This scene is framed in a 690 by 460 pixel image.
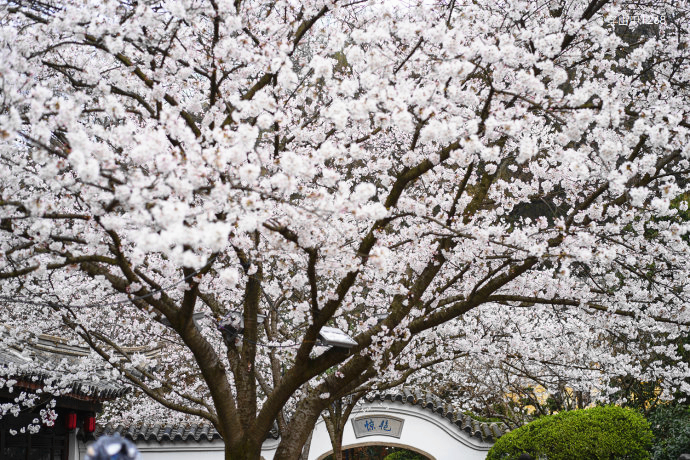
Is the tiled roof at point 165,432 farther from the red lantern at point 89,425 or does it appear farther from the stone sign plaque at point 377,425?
the stone sign plaque at point 377,425

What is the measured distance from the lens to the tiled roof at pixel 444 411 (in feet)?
38.0

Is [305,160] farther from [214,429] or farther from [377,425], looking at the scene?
[377,425]

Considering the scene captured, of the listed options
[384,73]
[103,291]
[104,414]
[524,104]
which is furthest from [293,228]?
[104,414]

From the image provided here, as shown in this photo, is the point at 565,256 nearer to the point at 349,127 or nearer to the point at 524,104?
the point at 524,104

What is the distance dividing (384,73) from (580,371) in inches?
268

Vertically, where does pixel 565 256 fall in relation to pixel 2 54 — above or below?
below

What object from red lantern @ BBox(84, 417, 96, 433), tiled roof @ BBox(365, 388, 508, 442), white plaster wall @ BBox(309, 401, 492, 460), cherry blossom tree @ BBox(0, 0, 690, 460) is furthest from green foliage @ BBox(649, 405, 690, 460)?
red lantern @ BBox(84, 417, 96, 433)

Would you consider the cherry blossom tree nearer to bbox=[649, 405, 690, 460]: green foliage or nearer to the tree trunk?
the tree trunk

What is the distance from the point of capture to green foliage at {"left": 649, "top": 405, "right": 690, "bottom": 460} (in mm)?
7812

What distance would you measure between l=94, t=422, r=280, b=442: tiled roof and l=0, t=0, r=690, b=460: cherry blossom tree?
4570 mm

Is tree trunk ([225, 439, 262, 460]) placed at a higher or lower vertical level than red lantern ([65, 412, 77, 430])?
lower

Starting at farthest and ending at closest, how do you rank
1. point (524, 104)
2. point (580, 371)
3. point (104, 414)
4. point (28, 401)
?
point (104, 414), point (580, 371), point (28, 401), point (524, 104)

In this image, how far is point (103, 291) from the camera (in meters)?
7.87

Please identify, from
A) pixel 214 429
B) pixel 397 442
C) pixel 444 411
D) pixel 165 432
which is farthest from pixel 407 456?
pixel 165 432
